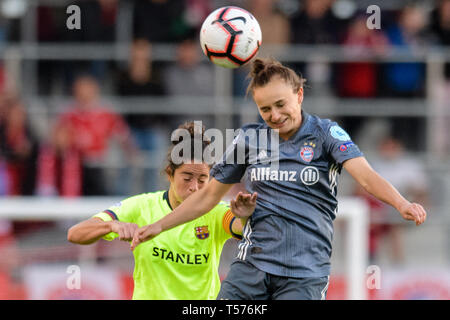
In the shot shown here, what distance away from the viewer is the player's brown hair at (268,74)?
14.2 ft

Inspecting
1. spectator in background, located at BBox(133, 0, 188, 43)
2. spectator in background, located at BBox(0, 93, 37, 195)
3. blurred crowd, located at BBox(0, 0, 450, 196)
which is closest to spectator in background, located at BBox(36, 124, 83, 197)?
blurred crowd, located at BBox(0, 0, 450, 196)

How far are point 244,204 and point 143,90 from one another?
5.92m

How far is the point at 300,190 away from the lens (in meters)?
4.29

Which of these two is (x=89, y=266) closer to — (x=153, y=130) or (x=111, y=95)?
(x=153, y=130)

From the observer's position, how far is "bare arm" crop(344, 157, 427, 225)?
3.79 metres

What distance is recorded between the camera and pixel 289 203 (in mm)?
4285

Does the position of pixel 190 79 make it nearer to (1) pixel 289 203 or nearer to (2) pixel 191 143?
(2) pixel 191 143

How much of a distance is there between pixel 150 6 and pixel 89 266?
3641 millimetres

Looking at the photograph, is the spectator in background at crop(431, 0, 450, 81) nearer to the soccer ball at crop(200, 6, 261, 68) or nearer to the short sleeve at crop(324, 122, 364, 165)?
the soccer ball at crop(200, 6, 261, 68)

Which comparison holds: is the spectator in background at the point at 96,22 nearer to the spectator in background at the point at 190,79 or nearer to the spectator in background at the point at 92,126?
the spectator in background at the point at 92,126

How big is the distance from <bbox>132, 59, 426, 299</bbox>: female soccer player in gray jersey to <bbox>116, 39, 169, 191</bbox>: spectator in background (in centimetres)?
541

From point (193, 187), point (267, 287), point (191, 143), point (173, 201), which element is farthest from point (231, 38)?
point (267, 287)

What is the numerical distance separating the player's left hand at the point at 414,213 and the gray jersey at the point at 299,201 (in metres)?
0.48
